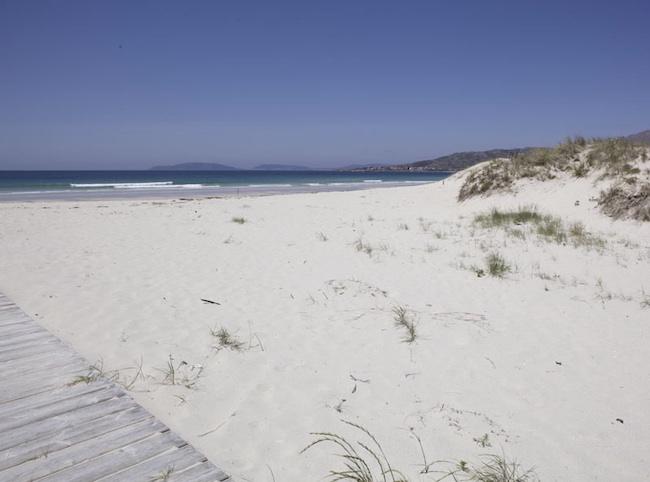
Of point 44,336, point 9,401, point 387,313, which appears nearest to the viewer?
point 9,401

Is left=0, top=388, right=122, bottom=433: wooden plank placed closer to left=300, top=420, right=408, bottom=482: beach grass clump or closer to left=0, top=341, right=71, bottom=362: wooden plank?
left=0, top=341, right=71, bottom=362: wooden plank

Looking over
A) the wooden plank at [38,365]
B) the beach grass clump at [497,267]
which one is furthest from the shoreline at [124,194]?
the wooden plank at [38,365]

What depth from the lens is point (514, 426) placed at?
3.10 m

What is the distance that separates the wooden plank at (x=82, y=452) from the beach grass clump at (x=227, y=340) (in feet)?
4.95

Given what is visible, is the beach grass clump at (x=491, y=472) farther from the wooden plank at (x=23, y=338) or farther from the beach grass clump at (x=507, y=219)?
the beach grass clump at (x=507, y=219)

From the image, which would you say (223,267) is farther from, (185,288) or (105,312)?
(105,312)

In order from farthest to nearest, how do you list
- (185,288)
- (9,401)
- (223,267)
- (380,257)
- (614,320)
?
(380,257), (223,267), (185,288), (614,320), (9,401)

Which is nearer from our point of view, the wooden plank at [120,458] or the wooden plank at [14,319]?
the wooden plank at [120,458]

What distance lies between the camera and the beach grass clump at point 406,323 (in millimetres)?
4577

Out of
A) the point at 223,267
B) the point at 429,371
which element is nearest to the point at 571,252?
the point at 429,371

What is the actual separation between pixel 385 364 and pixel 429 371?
433mm

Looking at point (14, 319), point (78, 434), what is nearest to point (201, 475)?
point (78, 434)

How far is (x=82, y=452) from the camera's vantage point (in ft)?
8.27

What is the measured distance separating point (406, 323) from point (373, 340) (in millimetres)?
500
